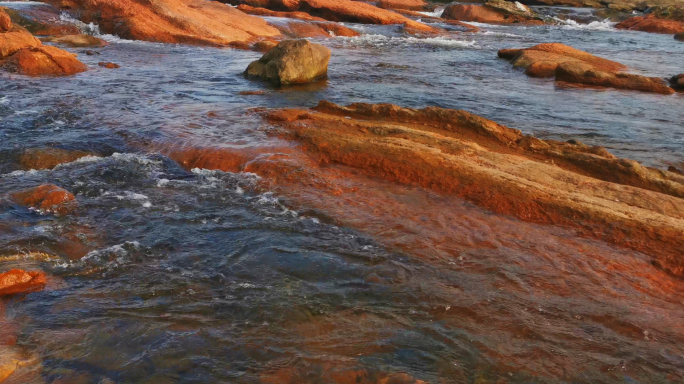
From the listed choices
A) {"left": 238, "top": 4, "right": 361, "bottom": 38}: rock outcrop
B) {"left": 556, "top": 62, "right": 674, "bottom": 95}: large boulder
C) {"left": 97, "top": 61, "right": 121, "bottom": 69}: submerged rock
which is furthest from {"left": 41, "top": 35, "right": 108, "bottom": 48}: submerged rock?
{"left": 556, "top": 62, "right": 674, "bottom": 95}: large boulder

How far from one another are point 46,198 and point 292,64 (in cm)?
786

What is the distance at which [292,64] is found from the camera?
13.2 m

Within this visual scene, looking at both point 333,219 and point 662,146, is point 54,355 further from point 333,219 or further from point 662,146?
point 662,146

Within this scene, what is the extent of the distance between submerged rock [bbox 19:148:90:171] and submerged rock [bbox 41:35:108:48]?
10.5m

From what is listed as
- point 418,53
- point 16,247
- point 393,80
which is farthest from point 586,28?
point 16,247

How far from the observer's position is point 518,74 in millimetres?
16609

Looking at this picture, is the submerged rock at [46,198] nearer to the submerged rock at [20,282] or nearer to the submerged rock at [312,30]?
the submerged rock at [20,282]

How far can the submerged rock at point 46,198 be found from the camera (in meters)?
6.21

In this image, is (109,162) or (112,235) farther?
(109,162)

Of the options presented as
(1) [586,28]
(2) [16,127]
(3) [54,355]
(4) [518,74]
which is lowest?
(3) [54,355]

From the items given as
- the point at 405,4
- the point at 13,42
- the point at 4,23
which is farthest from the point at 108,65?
the point at 405,4

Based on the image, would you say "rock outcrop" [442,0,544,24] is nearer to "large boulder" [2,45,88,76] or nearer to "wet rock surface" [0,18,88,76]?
"wet rock surface" [0,18,88,76]

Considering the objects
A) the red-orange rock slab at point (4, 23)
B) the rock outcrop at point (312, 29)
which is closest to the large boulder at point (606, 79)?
the rock outcrop at point (312, 29)

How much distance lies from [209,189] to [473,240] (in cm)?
327
